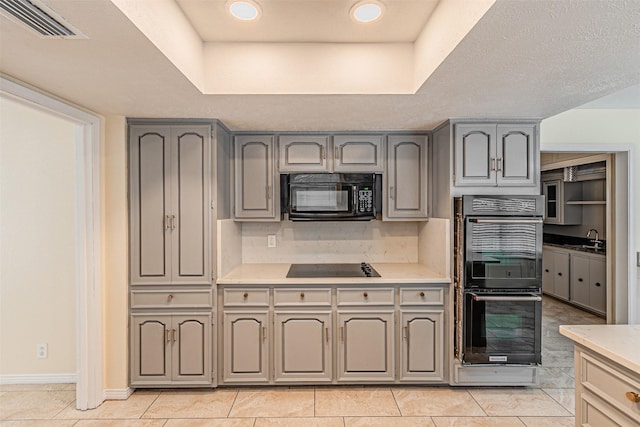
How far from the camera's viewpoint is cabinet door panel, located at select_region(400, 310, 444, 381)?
2688mm

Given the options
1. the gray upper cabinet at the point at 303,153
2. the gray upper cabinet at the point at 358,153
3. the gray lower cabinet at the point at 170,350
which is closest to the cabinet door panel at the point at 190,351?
the gray lower cabinet at the point at 170,350

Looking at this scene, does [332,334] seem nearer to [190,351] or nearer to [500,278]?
[190,351]

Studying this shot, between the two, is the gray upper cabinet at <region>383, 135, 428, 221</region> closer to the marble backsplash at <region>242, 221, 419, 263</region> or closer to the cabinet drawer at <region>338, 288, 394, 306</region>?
the marble backsplash at <region>242, 221, 419, 263</region>

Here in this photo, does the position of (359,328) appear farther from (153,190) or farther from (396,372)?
(153,190)

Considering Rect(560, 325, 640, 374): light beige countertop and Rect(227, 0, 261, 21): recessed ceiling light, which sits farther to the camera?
Rect(227, 0, 261, 21): recessed ceiling light

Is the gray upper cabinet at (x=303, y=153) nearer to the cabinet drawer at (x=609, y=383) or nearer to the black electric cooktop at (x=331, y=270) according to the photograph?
the black electric cooktop at (x=331, y=270)

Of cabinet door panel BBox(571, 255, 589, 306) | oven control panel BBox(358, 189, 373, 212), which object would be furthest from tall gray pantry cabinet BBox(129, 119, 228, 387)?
cabinet door panel BBox(571, 255, 589, 306)

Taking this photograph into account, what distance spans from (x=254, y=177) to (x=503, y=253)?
6.82ft

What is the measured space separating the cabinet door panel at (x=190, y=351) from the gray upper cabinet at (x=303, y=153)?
1.47 meters

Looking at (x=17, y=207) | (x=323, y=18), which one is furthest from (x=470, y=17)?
A: (x=17, y=207)

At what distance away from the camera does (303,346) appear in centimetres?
268

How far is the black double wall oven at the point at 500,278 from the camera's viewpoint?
255cm

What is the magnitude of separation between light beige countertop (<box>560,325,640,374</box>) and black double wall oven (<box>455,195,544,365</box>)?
963 mm

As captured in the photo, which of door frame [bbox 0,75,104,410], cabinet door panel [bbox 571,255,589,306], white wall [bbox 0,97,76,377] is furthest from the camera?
cabinet door panel [bbox 571,255,589,306]
